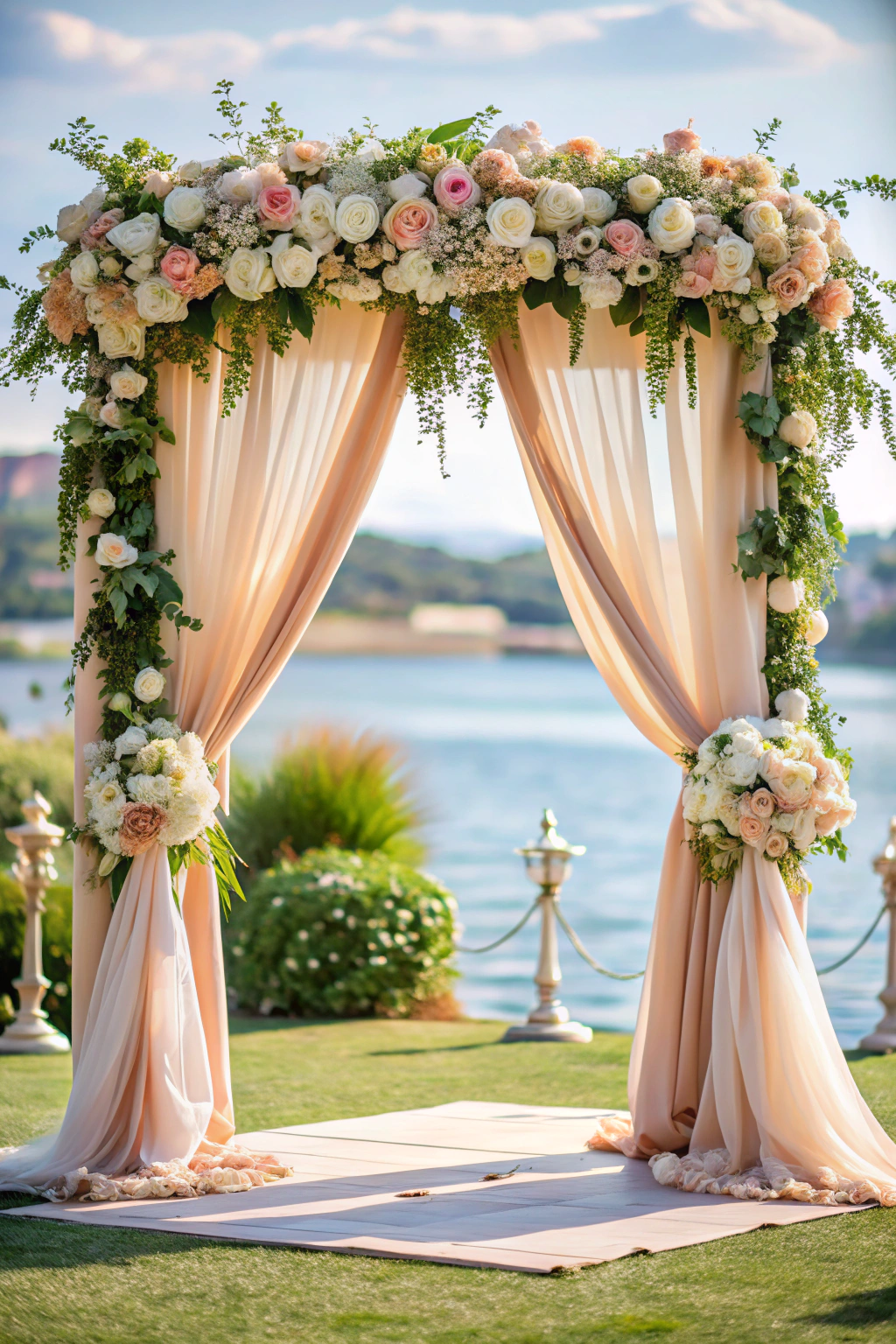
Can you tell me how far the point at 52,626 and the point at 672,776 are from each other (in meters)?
19.3

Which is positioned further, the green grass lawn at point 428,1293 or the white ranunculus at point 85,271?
the white ranunculus at point 85,271

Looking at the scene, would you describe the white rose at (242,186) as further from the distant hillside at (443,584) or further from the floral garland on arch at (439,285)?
the distant hillside at (443,584)

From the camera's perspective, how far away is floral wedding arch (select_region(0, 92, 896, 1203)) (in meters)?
4.37

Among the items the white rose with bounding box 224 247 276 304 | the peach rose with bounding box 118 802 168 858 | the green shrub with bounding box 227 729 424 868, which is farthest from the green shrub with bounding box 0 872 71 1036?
the white rose with bounding box 224 247 276 304

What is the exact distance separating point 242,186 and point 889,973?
4.55 meters

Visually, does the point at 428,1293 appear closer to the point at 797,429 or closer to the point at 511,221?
the point at 797,429

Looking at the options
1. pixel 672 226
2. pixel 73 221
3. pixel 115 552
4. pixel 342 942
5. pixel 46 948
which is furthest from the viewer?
pixel 342 942

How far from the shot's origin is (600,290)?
445cm

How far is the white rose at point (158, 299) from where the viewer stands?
4.50 meters

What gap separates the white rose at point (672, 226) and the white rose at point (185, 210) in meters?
1.28

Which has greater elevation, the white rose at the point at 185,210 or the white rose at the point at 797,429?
the white rose at the point at 185,210

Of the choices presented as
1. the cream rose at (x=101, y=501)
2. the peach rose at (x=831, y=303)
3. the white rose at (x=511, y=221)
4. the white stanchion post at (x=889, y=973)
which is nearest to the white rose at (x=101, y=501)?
the cream rose at (x=101, y=501)

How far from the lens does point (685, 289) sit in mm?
4465

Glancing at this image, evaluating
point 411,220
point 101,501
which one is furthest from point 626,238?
point 101,501
